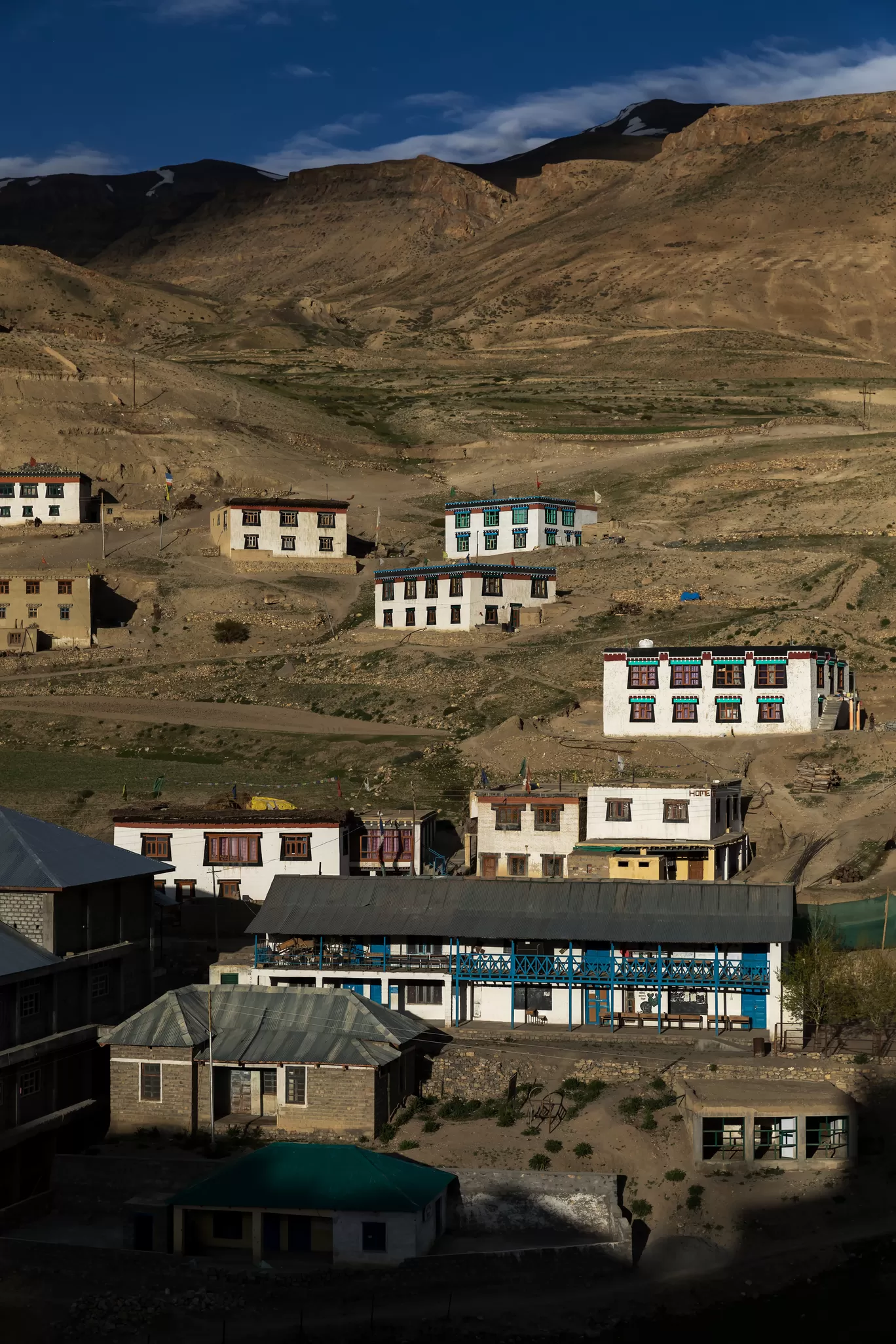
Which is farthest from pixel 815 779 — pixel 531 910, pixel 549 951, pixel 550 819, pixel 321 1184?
pixel 321 1184

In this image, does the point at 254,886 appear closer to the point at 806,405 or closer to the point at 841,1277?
the point at 841,1277

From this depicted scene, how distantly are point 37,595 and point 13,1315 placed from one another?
7029cm

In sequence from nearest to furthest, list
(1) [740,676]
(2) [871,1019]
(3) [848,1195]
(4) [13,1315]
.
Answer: (4) [13,1315]
(3) [848,1195]
(2) [871,1019]
(1) [740,676]

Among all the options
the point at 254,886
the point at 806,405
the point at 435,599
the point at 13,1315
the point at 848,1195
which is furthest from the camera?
the point at 806,405

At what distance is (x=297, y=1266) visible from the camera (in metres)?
45.8

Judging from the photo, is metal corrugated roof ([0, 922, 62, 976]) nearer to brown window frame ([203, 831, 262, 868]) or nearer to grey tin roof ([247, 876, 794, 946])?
grey tin roof ([247, 876, 794, 946])

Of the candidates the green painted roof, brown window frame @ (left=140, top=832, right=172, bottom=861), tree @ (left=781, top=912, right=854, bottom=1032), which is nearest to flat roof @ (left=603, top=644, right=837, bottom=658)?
brown window frame @ (left=140, top=832, right=172, bottom=861)

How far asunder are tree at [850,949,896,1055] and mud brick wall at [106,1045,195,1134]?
19.3m

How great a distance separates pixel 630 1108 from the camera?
50875 mm

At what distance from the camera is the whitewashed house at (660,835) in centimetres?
6738

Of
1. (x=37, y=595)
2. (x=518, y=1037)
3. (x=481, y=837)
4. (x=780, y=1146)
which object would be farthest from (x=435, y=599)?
(x=780, y=1146)

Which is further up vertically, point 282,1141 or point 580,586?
point 580,586

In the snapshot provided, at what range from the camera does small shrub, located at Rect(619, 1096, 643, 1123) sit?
50625 mm

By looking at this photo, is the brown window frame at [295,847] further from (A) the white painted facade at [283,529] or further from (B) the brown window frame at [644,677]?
(A) the white painted facade at [283,529]
